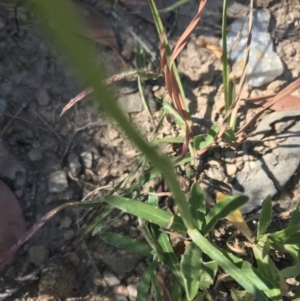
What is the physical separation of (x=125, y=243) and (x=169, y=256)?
0.15m

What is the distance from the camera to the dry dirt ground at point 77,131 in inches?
64.0

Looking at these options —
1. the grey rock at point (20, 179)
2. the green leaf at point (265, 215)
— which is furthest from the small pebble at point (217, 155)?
the grey rock at point (20, 179)

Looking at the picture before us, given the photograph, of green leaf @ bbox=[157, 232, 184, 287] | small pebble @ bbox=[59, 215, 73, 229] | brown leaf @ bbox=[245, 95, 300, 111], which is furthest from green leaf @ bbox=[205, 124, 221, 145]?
small pebble @ bbox=[59, 215, 73, 229]

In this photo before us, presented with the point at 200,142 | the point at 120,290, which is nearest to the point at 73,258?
the point at 120,290

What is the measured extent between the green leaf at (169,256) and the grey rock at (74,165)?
0.43 meters

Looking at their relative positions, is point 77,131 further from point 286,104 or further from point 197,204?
point 286,104

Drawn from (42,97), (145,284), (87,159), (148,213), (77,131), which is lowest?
(145,284)

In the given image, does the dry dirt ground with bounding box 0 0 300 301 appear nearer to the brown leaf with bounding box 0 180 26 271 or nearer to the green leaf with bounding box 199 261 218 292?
the brown leaf with bounding box 0 180 26 271

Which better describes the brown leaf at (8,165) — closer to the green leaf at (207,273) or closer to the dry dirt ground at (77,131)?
the dry dirt ground at (77,131)

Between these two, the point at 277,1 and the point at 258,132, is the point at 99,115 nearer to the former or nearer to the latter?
the point at 258,132

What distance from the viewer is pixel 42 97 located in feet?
5.77

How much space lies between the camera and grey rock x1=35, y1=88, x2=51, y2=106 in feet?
5.76

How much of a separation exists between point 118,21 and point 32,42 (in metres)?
0.36

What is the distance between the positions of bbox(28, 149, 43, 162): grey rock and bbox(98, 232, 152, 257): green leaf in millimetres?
450
